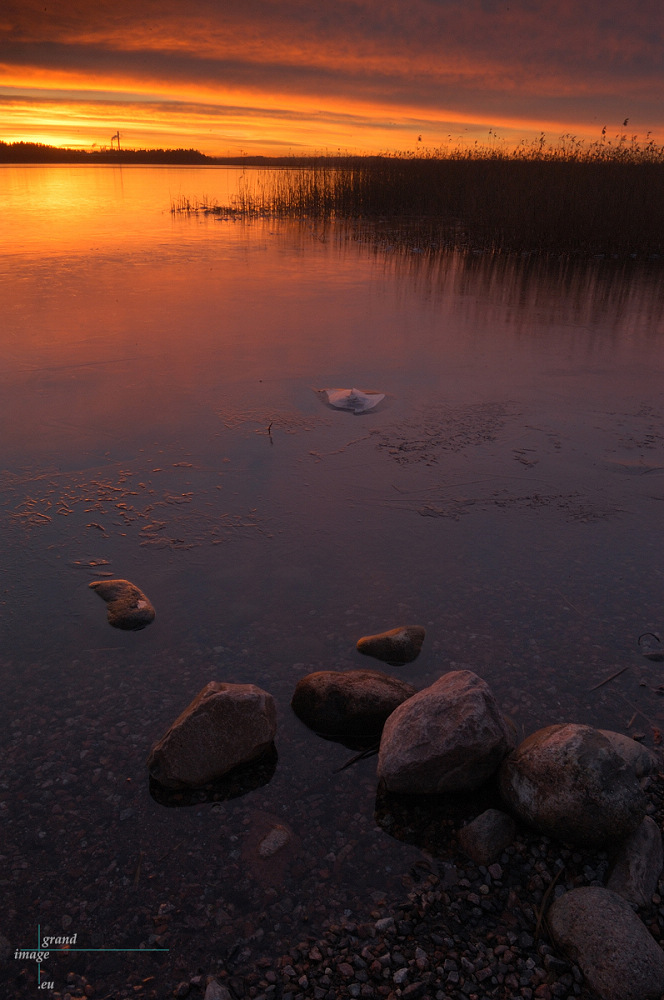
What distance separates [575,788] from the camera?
2146mm

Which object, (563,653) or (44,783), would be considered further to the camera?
(563,653)

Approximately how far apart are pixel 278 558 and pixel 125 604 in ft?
2.95

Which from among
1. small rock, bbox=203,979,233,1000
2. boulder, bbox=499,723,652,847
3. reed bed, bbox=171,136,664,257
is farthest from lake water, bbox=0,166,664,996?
reed bed, bbox=171,136,664,257

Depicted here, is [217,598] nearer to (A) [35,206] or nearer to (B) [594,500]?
(B) [594,500]

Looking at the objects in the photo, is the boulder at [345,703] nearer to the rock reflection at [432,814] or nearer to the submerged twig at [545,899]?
the rock reflection at [432,814]

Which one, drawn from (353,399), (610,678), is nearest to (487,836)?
(610,678)

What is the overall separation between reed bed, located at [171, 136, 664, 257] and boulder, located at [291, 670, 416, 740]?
13488 mm

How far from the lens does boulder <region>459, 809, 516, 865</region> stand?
2.14 meters

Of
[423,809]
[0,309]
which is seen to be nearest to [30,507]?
[423,809]

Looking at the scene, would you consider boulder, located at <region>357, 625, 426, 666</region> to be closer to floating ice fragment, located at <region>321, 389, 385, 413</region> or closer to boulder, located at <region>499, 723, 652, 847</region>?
boulder, located at <region>499, 723, 652, 847</region>

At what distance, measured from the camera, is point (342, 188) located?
1998 centimetres

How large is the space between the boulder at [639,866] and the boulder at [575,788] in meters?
0.04

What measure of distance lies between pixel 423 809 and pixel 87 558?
2286 mm

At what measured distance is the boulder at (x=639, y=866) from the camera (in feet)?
6.53
